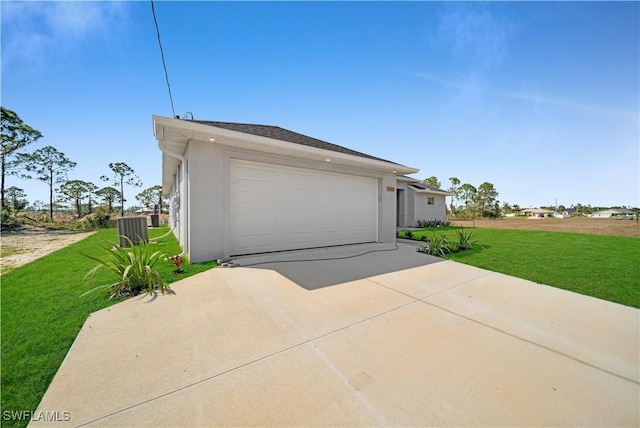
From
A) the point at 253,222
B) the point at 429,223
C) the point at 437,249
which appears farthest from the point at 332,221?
the point at 429,223

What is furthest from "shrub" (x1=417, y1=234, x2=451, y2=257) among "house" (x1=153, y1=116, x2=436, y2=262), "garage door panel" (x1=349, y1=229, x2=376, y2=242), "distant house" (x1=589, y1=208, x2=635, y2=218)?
"distant house" (x1=589, y1=208, x2=635, y2=218)

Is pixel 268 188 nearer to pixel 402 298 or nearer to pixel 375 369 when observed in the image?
pixel 402 298

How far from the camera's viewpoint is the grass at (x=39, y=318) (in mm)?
1678

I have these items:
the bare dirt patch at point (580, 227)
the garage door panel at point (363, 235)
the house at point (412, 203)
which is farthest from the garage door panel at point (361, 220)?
the bare dirt patch at point (580, 227)

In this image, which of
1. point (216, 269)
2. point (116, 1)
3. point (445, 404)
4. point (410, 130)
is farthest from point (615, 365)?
point (410, 130)

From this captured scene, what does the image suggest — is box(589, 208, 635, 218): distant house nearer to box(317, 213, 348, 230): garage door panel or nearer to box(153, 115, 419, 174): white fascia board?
box(317, 213, 348, 230): garage door panel

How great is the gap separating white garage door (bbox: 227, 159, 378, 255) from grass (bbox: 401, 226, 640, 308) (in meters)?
3.08

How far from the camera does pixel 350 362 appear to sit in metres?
1.93

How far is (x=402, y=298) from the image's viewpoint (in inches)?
130

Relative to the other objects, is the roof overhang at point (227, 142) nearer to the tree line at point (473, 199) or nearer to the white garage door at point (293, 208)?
the white garage door at point (293, 208)

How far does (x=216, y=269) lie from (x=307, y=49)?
22.3 feet

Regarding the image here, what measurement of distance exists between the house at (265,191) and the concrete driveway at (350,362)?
7.01 ft

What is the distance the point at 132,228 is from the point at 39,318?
4989 mm

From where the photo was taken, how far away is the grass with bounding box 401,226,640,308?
381cm
